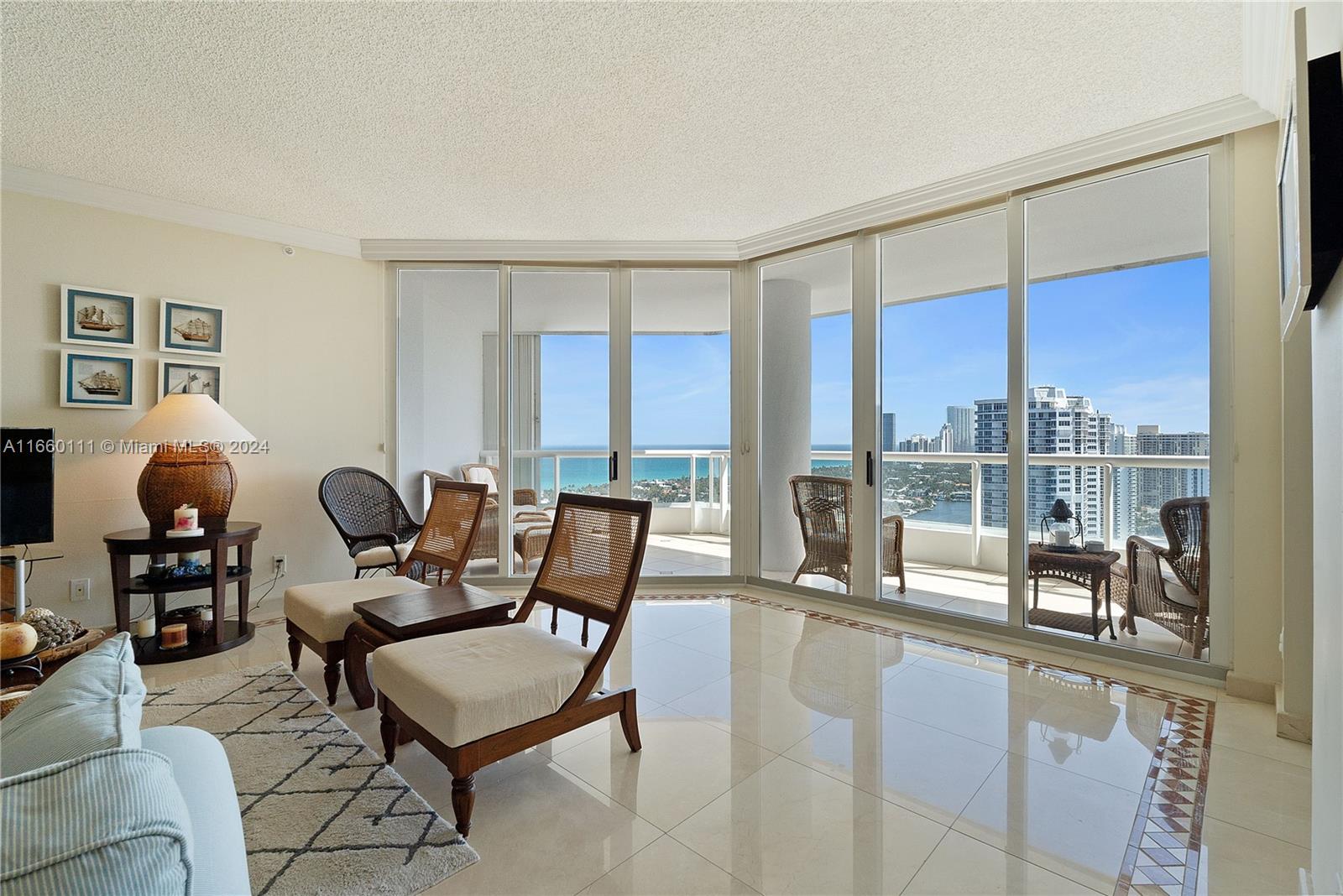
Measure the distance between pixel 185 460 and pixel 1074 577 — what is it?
5.13m

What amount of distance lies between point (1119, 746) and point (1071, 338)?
2.06 m

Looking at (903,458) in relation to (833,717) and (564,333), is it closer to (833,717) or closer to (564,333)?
(833,717)

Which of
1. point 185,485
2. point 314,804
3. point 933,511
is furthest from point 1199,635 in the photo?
point 185,485

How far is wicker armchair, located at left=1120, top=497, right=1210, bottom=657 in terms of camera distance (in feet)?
9.37

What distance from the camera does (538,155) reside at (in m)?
3.10

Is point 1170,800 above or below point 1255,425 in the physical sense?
below

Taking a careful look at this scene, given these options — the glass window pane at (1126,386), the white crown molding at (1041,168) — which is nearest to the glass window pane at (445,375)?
the white crown molding at (1041,168)

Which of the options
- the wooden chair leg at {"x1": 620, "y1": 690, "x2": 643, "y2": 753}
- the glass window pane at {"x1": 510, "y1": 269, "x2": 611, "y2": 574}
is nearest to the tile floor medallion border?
the wooden chair leg at {"x1": 620, "y1": 690, "x2": 643, "y2": 753}

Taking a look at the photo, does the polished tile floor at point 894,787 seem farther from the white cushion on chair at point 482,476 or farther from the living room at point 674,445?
the white cushion on chair at point 482,476

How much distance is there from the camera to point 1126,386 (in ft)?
10.0

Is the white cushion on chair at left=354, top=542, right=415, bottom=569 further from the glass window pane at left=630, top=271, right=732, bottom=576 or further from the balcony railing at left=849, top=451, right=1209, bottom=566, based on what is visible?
the balcony railing at left=849, top=451, right=1209, bottom=566

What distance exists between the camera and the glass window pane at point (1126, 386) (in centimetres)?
289

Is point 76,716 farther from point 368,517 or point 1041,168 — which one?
point 1041,168

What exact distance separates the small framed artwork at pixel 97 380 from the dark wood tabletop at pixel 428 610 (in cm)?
239
